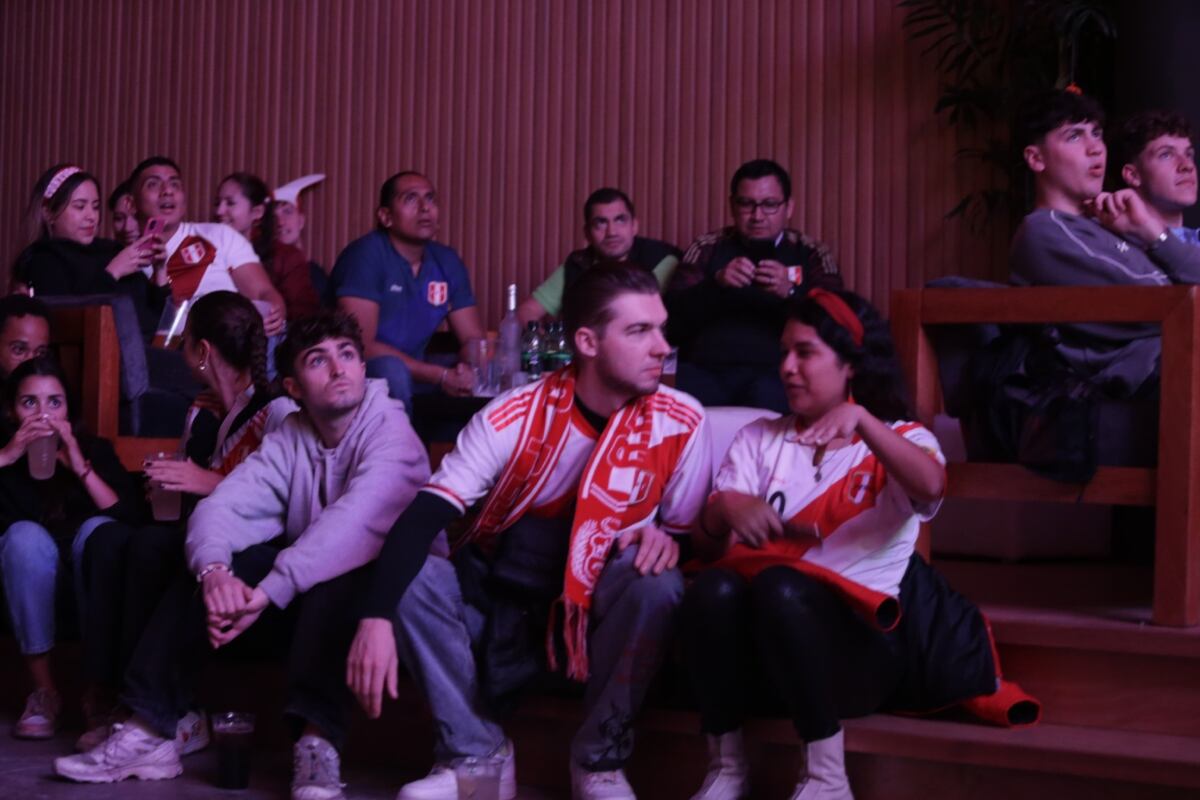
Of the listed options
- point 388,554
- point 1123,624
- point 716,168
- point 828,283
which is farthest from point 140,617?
point 716,168

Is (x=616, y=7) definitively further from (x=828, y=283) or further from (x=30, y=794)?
(x=30, y=794)

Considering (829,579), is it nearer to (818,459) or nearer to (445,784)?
(818,459)

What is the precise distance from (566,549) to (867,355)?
681mm

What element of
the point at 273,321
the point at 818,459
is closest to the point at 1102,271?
the point at 818,459

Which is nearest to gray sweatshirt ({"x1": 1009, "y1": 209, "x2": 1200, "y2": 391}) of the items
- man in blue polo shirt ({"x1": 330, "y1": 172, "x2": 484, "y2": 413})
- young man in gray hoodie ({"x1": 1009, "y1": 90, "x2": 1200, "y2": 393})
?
young man in gray hoodie ({"x1": 1009, "y1": 90, "x2": 1200, "y2": 393})

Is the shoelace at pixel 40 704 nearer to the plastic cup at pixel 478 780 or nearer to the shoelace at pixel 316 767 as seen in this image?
the shoelace at pixel 316 767

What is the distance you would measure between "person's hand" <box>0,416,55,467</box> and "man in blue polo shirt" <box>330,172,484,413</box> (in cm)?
129

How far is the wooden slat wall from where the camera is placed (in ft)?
16.7

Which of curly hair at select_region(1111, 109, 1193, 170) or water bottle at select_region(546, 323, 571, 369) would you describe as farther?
water bottle at select_region(546, 323, 571, 369)

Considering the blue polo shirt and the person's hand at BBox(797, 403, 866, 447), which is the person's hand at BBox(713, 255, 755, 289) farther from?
the person's hand at BBox(797, 403, 866, 447)

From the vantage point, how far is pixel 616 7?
5.64m

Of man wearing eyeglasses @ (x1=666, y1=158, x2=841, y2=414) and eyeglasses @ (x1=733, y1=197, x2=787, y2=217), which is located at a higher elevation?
eyeglasses @ (x1=733, y1=197, x2=787, y2=217)

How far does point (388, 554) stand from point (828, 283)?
6.93 feet

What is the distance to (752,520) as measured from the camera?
249cm
